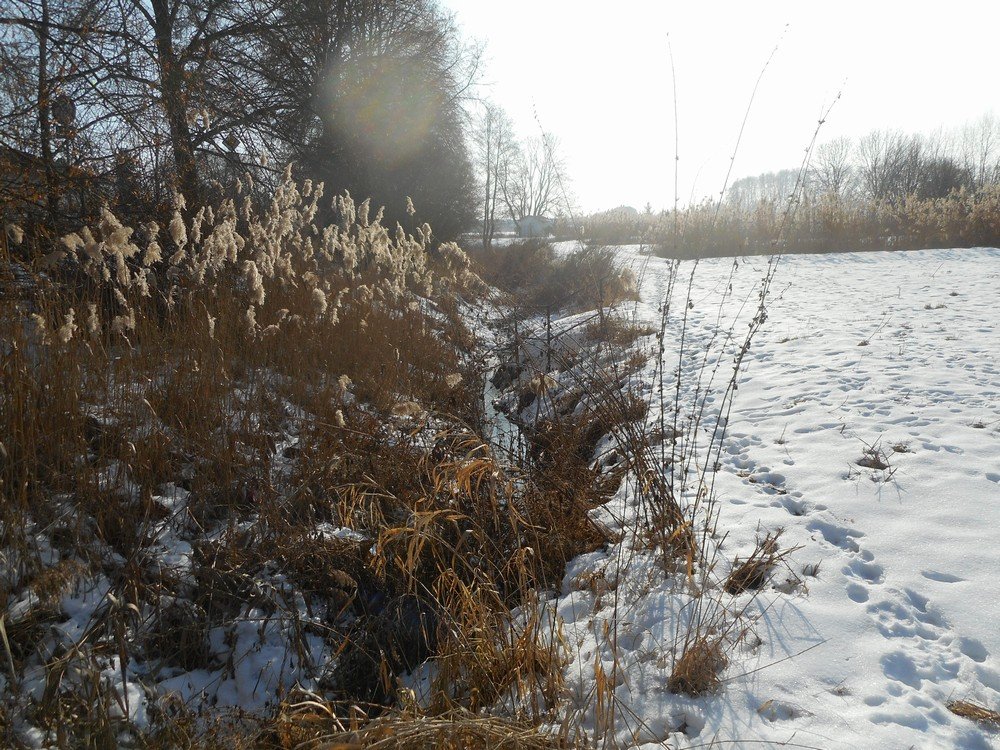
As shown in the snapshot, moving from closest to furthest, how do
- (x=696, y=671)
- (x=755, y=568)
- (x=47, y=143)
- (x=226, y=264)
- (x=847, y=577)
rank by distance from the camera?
(x=696, y=671) < (x=847, y=577) < (x=755, y=568) < (x=47, y=143) < (x=226, y=264)

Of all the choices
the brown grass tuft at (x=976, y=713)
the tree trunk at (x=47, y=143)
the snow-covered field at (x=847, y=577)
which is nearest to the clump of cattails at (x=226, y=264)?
the tree trunk at (x=47, y=143)

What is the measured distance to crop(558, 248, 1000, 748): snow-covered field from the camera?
70.9 inches

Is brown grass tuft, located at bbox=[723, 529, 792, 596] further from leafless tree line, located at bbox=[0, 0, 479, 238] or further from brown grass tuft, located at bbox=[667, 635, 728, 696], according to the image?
leafless tree line, located at bbox=[0, 0, 479, 238]

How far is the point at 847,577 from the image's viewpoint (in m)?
2.43

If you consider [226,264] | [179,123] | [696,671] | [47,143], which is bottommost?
[696,671]

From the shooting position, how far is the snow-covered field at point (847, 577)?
180 cm

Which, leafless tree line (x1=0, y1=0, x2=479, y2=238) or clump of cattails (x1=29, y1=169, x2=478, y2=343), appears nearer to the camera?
clump of cattails (x1=29, y1=169, x2=478, y2=343)

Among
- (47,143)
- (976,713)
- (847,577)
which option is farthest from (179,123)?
(976,713)

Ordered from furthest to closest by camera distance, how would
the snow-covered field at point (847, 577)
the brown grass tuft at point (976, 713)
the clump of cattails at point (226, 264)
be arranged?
1. the clump of cattails at point (226, 264)
2. the snow-covered field at point (847, 577)
3. the brown grass tuft at point (976, 713)

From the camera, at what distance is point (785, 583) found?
2.48 meters

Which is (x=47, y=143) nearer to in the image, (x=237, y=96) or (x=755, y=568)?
(x=237, y=96)

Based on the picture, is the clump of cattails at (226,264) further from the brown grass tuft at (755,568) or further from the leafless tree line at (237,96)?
the brown grass tuft at (755,568)

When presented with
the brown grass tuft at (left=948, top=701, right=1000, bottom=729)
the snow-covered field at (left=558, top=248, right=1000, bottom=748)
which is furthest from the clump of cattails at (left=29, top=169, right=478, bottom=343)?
the brown grass tuft at (left=948, top=701, right=1000, bottom=729)

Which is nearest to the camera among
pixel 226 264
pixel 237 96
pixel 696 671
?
pixel 696 671
